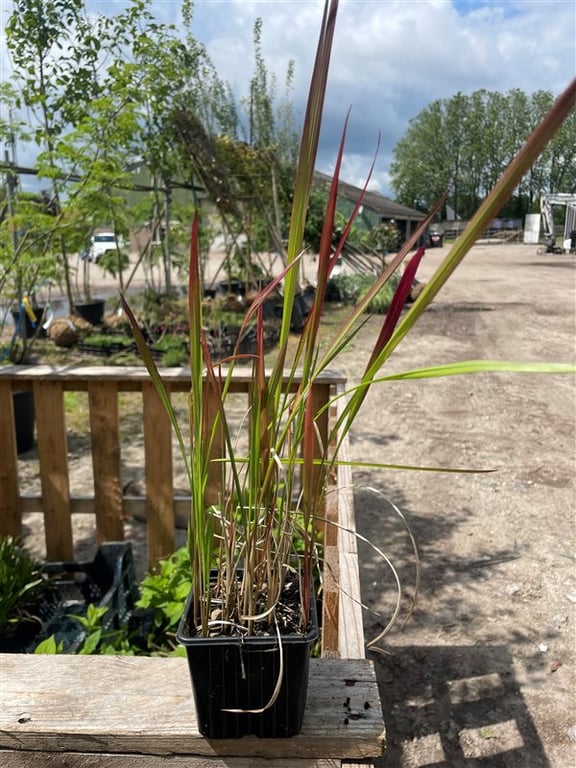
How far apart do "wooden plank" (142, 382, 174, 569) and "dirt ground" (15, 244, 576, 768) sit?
0.73 metres

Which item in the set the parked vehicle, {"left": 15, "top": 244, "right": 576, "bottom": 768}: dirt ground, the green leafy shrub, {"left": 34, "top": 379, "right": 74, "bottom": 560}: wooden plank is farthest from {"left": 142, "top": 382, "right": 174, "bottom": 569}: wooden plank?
the parked vehicle

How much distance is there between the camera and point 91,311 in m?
9.42

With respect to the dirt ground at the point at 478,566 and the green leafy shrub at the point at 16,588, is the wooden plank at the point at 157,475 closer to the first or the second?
the green leafy shrub at the point at 16,588

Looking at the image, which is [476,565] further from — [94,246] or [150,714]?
[94,246]

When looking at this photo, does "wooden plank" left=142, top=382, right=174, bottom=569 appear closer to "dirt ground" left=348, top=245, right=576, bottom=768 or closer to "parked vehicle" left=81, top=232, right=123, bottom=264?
"dirt ground" left=348, top=245, right=576, bottom=768

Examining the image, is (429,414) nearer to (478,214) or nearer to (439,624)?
(439,624)

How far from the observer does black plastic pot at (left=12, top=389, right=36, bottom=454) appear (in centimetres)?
450

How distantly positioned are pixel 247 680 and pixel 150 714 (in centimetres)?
24

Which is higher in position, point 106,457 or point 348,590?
point 348,590

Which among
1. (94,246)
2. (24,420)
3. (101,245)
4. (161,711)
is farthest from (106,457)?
(101,245)

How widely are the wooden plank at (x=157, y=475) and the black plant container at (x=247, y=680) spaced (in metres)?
1.69

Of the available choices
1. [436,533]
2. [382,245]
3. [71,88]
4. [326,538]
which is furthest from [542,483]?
[382,245]

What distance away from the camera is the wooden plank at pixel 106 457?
8.69ft

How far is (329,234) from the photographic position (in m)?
0.80
